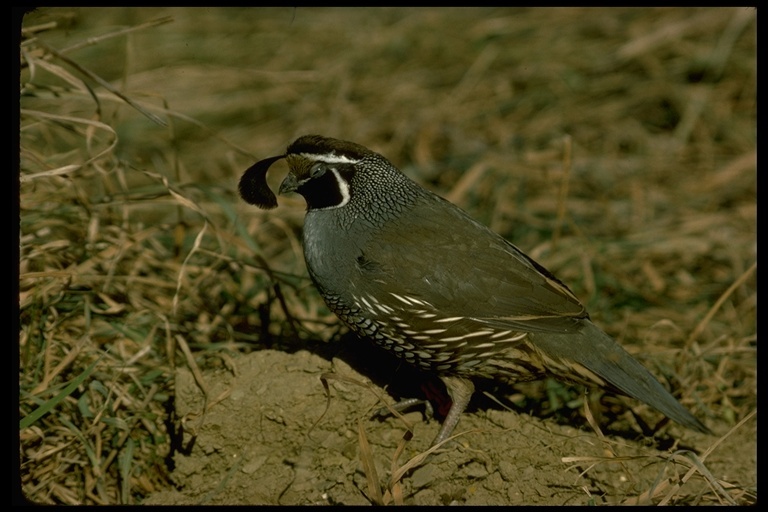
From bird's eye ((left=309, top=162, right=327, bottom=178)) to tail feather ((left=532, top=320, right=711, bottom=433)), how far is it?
1101 millimetres

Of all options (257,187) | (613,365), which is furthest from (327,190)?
(613,365)

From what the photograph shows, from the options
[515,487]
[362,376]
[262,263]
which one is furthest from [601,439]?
[262,263]

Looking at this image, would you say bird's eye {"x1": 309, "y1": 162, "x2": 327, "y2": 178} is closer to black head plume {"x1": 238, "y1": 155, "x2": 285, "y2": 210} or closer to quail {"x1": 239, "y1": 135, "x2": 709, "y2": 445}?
quail {"x1": 239, "y1": 135, "x2": 709, "y2": 445}

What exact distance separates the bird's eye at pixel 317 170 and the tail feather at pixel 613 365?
1.10m

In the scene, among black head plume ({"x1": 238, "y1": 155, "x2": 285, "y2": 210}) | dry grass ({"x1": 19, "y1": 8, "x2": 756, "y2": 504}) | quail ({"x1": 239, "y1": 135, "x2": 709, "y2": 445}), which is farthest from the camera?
black head plume ({"x1": 238, "y1": 155, "x2": 285, "y2": 210})

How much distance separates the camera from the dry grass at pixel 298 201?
11.4 ft

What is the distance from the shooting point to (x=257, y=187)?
3.65 metres

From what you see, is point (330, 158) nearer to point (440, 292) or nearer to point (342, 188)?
point (342, 188)

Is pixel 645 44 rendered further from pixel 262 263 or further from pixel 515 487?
pixel 515 487

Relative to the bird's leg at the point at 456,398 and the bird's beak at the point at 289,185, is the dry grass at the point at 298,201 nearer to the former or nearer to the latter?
the bird's beak at the point at 289,185

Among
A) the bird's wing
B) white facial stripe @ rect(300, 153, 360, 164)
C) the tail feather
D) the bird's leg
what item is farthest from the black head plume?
the tail feather

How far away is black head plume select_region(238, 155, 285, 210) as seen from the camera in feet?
11.9

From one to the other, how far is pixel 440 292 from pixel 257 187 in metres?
0.95

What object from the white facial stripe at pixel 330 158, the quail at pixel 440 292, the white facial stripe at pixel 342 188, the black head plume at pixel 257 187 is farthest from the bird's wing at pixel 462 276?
the black head plume at pixel 257 187
